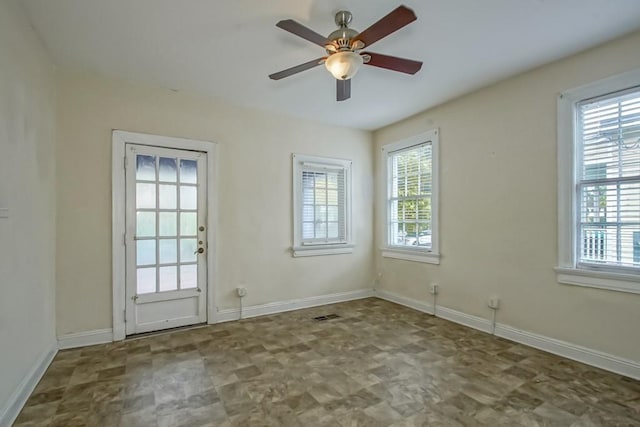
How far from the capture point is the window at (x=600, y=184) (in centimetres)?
263

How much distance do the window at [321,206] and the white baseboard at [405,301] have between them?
2.83ft

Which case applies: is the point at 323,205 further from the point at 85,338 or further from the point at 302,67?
the point at 85,338

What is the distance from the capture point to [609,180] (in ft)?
8.98

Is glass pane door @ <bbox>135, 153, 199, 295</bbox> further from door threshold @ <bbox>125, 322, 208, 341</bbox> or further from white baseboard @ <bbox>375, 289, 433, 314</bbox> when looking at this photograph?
white baseboard @ <bbox>375, 289, 433, 314</bbox>

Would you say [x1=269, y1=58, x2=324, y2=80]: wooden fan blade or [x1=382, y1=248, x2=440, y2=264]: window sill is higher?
[x1=269, y1=58, x2=324, y2=80]: wooden fan blade

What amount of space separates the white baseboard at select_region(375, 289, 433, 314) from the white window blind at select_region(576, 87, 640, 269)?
1.87 meters

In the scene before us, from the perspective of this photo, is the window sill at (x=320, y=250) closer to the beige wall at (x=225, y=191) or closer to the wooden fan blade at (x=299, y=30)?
the beige wall at (x=225, y=191)

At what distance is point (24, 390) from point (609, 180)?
4.75 meters

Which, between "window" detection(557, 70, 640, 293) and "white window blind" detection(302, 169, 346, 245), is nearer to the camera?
"window" detection(557, 70, 640, 293)

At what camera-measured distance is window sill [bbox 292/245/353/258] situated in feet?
15.1

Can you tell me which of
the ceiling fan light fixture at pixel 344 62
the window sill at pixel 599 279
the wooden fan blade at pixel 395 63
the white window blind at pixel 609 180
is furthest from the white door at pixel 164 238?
the white window blind at pixel 609 180

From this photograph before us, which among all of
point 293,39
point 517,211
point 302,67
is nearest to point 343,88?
point 302,67

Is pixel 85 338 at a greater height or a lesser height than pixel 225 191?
lesser

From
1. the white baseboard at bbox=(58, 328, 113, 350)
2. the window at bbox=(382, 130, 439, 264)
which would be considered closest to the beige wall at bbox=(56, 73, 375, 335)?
the white baseboard at bbox=(58, 328, 113, 350)
